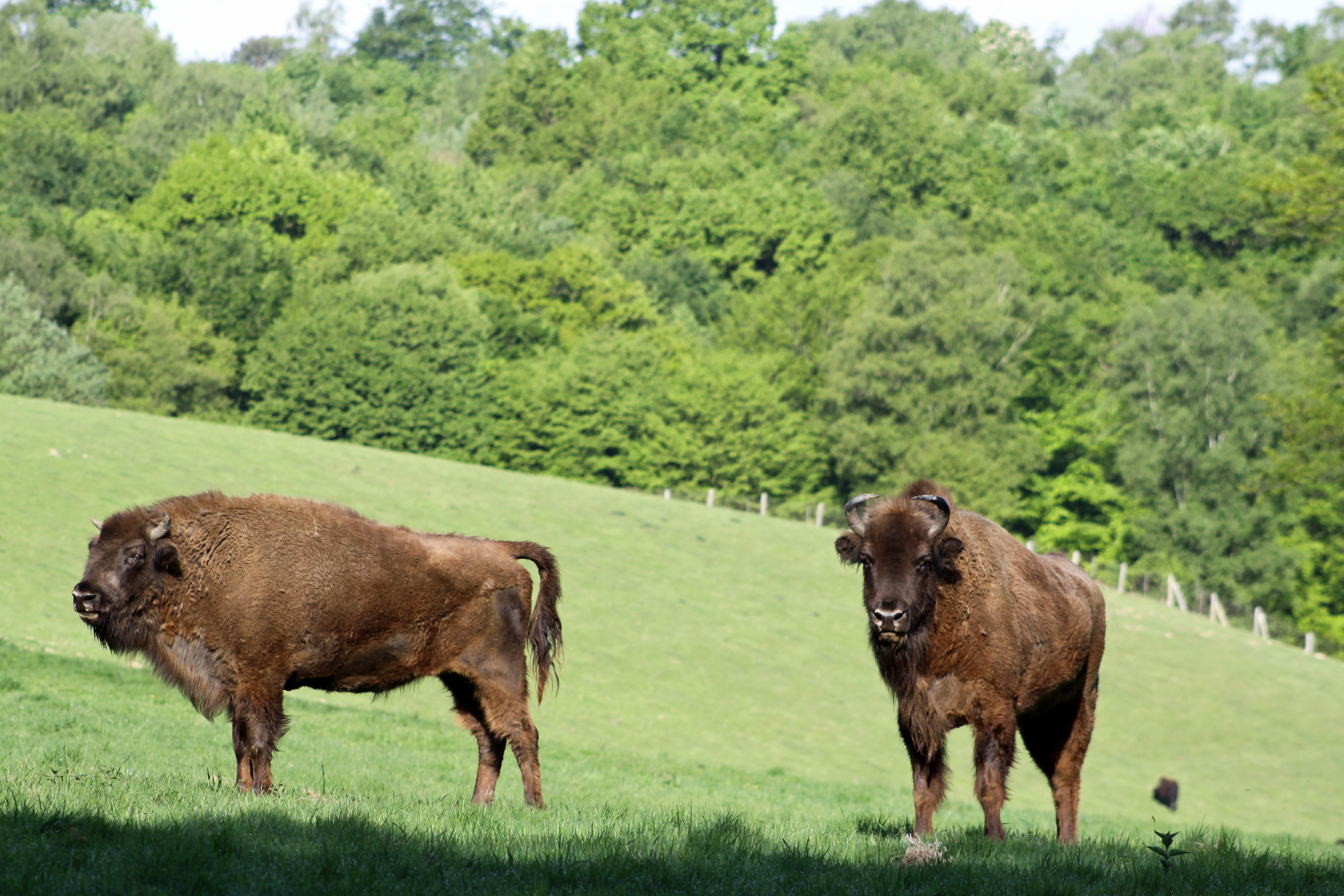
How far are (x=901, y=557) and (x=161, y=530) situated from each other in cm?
548

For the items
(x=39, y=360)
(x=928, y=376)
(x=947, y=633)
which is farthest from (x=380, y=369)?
(x=947, y=633)

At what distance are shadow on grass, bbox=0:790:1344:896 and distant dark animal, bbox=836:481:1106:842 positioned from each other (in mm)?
1092

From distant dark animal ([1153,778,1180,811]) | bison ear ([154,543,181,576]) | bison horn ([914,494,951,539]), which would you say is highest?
bison horn ([914,494,951,539])

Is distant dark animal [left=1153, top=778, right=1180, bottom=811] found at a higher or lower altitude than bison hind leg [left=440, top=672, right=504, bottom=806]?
lower

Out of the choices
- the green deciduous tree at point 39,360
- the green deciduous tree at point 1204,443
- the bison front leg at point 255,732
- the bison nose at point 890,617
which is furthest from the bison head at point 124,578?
the green deciduous tree at point 1204,443

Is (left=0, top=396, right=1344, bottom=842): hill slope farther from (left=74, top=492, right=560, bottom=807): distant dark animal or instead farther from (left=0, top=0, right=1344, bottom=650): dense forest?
(left=0, top=0, right=1344, bottom=650): dense forest

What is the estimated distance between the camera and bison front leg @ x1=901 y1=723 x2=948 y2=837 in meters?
9.80

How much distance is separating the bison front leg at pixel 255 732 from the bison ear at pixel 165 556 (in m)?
1.07

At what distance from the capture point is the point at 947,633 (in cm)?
1005

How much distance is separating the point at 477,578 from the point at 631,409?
217 ft

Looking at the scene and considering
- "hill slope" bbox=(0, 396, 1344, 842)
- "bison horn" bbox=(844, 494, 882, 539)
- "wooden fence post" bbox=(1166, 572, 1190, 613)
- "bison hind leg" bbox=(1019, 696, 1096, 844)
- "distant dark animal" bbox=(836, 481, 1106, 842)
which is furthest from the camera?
"wooden fence post" bbox=(1166, 572, 1190, 613)

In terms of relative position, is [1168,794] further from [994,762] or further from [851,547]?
[851,547]

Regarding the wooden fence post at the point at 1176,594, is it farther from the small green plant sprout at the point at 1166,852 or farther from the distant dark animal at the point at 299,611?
the small green plant sprout at the point at 1166,852

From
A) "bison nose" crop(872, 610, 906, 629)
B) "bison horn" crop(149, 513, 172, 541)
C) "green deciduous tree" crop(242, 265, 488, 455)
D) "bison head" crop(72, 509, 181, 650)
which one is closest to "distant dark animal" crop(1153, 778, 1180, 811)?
"bison nose" crop(872, 610, 906, 629)
